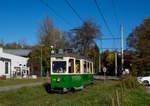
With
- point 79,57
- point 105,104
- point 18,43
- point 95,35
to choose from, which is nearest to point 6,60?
point 95,35

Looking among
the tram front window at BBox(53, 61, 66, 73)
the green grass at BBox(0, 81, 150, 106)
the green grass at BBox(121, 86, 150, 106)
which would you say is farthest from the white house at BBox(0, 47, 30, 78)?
the green grass at BBox(121, 86, 150, 106)

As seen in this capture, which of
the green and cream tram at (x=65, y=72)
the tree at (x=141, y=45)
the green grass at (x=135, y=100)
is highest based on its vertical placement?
the tree at (x=141, y=45)

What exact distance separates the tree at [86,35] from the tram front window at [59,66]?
92.4ft

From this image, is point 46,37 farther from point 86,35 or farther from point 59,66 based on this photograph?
point 59,66

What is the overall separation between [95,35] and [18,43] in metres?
44.3

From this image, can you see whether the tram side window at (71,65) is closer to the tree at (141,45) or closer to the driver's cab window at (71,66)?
the driver's cab window at (71,66)

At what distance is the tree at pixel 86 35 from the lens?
44.4 meters

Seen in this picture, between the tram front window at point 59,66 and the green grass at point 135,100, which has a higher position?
the tram front window at point 59,66

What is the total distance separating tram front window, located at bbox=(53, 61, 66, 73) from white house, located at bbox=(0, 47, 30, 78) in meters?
19.2

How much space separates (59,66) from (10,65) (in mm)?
23689

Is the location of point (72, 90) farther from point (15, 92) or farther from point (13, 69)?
point (13, 69)

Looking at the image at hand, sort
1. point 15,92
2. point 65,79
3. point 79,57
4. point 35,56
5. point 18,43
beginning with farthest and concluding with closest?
1. point 18,43
2. point 35,56
3. point 79,57
4. point 65,79
5. point 15,92

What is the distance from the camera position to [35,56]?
45500mm

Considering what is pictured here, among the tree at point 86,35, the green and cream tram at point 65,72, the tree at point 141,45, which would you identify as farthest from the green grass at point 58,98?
the tree at point 86,35
